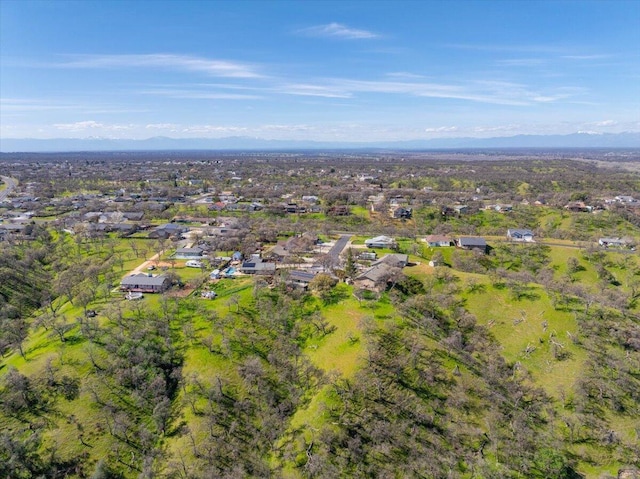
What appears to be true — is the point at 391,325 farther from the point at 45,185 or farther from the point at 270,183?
the point at 45,185

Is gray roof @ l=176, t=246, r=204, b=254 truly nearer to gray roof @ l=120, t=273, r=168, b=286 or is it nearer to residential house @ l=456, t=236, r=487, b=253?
gray roof @ l=120, t=273, r=168, b=286

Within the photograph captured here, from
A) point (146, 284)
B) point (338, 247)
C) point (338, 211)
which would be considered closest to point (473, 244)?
point (338, 247)

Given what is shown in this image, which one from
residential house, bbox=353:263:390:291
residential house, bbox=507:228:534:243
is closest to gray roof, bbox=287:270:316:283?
residential house, bbox=353:263:390:291

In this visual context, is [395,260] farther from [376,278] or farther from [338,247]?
[338,247]

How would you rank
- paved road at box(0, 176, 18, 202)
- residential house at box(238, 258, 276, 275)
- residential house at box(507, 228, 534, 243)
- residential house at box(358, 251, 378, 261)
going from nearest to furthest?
residential house at box(238, 258, 276, 275), residential house at box(358, 251, 378, 261), residential house at box(507, 228, 534, 243), paved road at box(0, 176, 18, 202)

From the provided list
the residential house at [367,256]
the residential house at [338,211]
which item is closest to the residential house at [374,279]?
the residential house at [367,256]

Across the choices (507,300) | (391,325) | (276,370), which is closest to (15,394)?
(276,370)

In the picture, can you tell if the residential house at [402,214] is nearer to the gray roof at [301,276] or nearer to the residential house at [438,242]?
the residential house at [438,242]

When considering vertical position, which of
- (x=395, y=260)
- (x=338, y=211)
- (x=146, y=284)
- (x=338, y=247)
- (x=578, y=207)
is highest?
(x=578, y=207)
